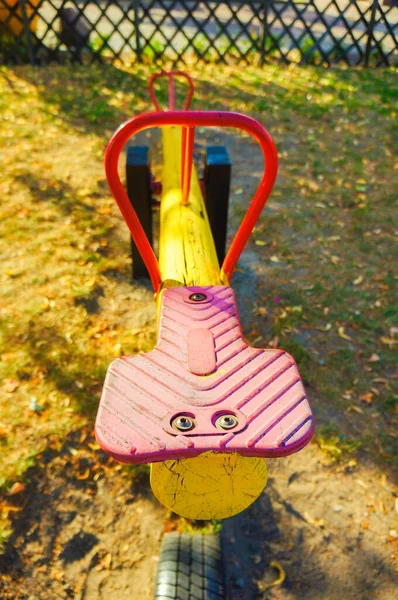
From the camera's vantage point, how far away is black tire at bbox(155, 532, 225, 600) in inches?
96.3

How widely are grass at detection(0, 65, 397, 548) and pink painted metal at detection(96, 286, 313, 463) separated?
133 centimetres

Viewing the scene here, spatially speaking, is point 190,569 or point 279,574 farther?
point 279,574

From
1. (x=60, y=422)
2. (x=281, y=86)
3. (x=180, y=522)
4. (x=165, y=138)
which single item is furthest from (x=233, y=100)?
(x=180, y=522)

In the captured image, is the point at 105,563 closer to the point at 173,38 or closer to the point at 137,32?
the point at 137,32

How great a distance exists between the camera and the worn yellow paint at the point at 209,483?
185 cm

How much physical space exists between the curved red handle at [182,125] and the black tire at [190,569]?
1.26 m

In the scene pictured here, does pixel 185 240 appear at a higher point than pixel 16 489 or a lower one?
higher

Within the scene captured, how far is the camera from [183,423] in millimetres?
1791

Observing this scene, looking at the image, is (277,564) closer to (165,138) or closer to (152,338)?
(152,338)

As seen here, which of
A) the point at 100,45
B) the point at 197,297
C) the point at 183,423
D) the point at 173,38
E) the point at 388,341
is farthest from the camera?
the point at 173,38

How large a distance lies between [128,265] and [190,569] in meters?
2.58

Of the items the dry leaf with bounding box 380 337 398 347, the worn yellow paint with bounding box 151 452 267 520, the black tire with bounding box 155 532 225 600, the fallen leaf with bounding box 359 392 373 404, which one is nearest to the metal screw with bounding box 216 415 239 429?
the worn yellow paint with bounding box 151 452 267 520

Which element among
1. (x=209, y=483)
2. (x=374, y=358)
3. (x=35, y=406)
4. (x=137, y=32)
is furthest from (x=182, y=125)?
(x=137, y=32)

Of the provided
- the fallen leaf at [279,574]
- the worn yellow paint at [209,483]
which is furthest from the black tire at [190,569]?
the worn yellow paint at [209,483]
